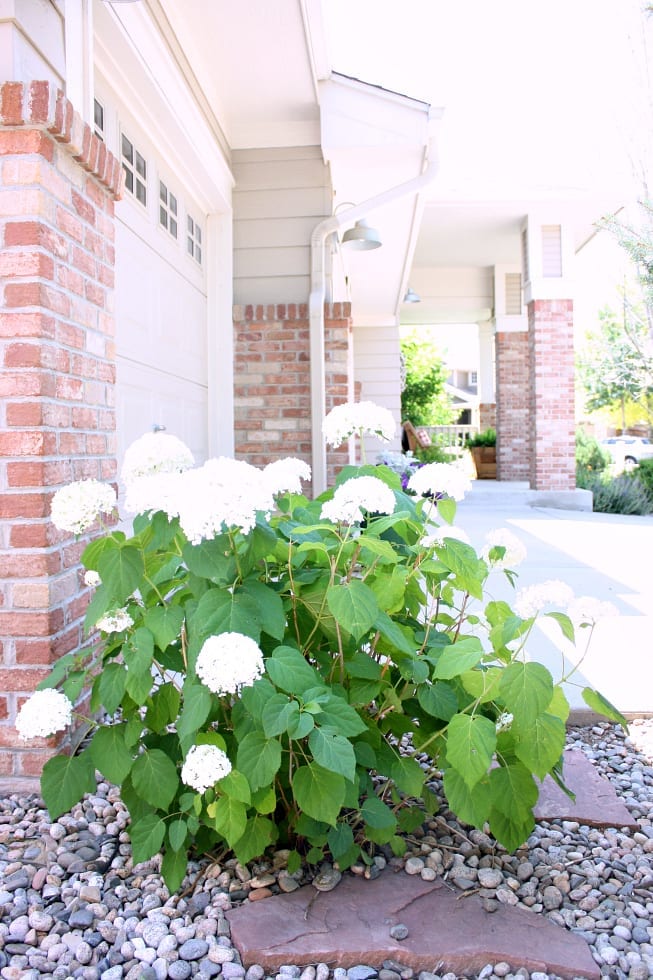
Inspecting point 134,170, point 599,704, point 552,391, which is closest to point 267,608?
point 599,704

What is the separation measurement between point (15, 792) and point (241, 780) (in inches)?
33.0

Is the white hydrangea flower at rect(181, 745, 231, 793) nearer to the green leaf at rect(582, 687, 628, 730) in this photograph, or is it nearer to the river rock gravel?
the river rock gravel

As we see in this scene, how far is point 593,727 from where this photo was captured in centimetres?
230

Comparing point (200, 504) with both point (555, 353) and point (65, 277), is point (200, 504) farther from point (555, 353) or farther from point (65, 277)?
point (555, 353)

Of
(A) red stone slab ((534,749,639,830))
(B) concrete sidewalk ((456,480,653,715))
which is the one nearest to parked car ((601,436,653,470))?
(B) concrete sidewalk ((456,480,653,715))

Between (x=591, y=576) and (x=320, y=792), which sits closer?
(x=320, y=792)

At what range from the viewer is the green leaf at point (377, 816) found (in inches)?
53.7

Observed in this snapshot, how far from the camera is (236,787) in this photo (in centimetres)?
122

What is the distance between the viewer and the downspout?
14.2 ft

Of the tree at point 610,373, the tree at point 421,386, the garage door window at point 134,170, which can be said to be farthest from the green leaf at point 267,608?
the tree at point 421,386

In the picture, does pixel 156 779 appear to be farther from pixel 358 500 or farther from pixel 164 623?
pixel 358 500

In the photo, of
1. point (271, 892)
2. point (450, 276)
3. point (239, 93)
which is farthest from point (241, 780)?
point (450, 276)

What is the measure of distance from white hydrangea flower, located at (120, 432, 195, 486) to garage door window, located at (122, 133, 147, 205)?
6.28ft

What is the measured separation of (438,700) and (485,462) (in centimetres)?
1106
